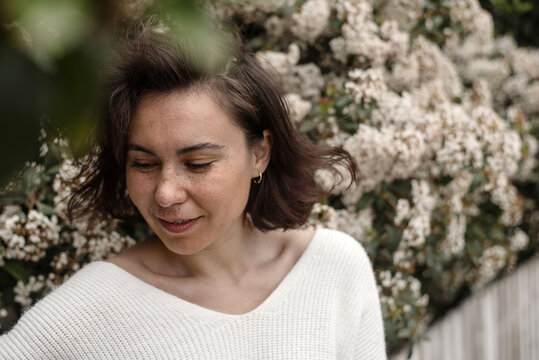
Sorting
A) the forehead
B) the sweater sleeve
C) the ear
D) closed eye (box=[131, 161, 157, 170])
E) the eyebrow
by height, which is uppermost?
the forehead

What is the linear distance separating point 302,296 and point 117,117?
33.3 inches

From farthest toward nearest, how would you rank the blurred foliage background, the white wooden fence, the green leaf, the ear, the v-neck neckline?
the blurred foliage background, the white wooden fence, the green leaf, the ear, the v-neck neckline

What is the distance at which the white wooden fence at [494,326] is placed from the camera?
136 inches

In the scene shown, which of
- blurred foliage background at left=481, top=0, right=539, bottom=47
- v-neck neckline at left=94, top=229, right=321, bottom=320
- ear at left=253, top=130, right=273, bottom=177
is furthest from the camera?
blurred foliage background at left=481, top=0, right=539, bottom=47

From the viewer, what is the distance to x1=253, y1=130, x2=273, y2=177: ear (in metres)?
1.82

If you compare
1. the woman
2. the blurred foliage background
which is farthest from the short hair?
the blurred foliage background

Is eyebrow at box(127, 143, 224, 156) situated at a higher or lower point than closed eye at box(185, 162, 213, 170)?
higher

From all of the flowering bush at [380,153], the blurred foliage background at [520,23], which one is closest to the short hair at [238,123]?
the flowering bush at [380,153]

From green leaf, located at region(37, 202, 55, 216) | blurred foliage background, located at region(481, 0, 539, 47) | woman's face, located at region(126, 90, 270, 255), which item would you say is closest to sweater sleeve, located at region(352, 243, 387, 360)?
woman's face, located at region(126, 90, 270, 255)

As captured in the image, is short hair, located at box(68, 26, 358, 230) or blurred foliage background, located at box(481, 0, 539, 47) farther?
blurred foliage background, located at box(481, 0, 539, 47)

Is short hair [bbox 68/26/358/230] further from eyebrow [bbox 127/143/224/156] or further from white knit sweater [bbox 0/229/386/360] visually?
white knit sweater [bbox 0/229/386/360]

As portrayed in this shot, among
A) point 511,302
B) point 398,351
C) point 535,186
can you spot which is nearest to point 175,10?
point 398,351

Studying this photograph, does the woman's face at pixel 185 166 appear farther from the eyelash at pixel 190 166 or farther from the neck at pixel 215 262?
the neck at pixel 215 262

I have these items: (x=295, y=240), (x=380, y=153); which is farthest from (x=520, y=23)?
(x=295, y=240)
